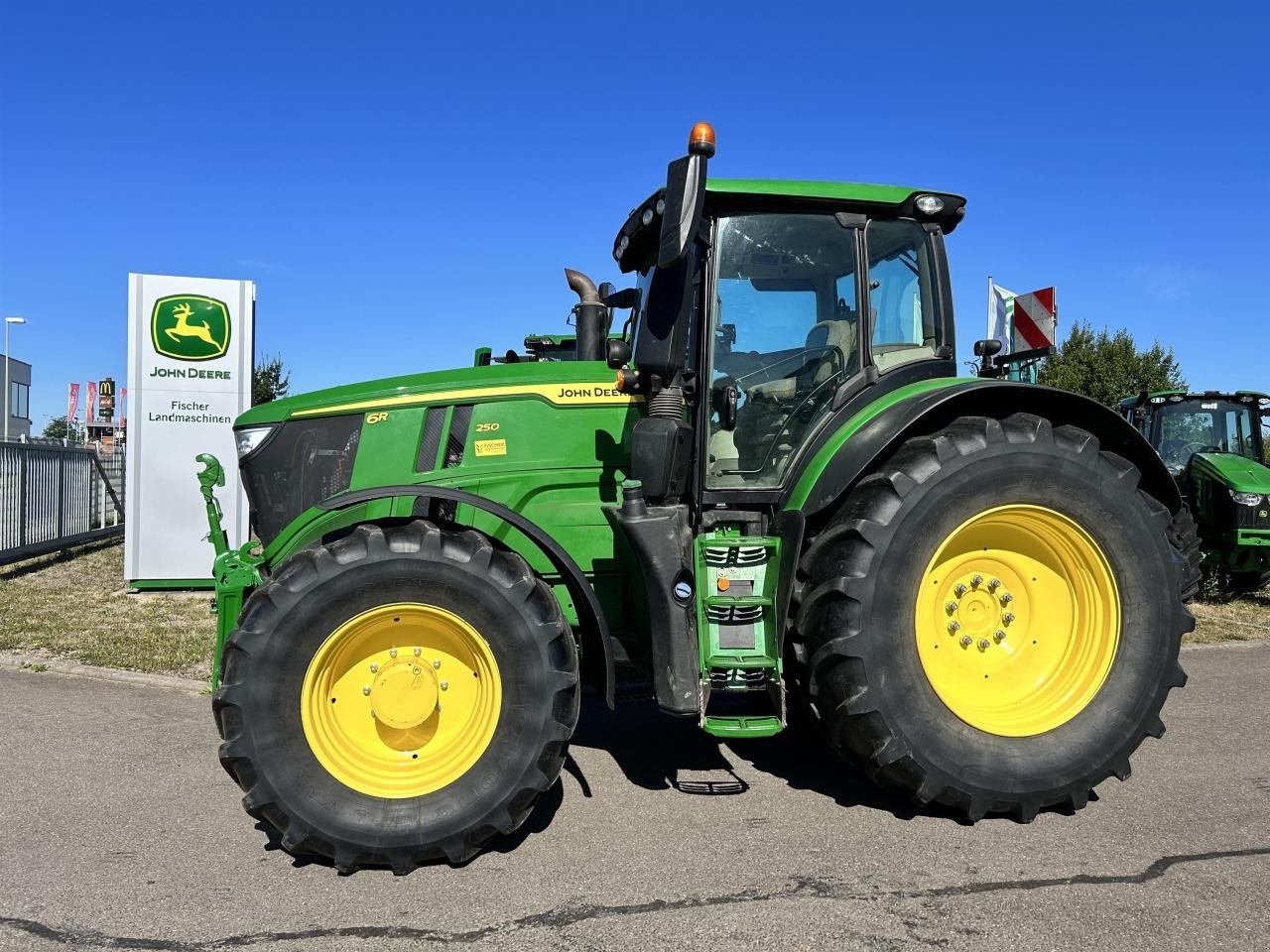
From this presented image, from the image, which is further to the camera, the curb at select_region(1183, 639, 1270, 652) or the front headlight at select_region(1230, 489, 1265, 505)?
the front headlight at select_region(1230, 489, 1265, 505)

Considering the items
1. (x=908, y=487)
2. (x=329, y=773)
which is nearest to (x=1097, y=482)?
(x=908, y=487)

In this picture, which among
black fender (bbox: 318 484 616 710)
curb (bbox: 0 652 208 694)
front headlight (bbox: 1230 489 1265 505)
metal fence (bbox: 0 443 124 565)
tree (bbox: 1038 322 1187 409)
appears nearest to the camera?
black fender (bbox: 318 484 616 710)

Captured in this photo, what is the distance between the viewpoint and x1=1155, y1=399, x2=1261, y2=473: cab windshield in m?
10.5

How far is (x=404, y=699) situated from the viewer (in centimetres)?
342

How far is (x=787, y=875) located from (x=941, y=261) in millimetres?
2688

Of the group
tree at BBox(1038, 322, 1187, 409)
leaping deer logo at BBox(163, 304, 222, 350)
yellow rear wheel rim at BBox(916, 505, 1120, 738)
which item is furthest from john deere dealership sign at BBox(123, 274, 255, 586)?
tree at BBox(1038, 322, 1187, 409)

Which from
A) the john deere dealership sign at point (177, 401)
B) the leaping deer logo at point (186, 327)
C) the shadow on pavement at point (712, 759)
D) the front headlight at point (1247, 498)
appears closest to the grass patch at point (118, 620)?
the john deere dealership sign at point (177, 401)

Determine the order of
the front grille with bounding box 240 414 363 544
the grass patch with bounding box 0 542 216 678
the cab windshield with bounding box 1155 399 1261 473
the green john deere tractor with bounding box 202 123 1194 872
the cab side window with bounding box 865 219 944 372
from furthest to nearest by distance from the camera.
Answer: the cab windshield with bounding box 1155 399 1261 473 → the grass patch with bounding box 0 542 216 678 → the front grille with bounding box 240 414 363 544 → the cab side window with bounding box 865 219 944 372 → the green john deere tractor with bounding box 202 123 1194 872

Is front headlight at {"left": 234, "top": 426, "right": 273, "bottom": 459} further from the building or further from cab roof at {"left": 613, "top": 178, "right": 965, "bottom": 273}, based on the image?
the building

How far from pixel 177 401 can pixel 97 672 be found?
4518 mm

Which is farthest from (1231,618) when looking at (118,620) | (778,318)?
(118,620)

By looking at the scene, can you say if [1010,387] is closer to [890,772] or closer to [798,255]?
[798,255]

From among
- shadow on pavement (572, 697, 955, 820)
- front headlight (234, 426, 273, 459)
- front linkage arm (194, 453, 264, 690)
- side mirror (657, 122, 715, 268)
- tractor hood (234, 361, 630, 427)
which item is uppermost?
side mirror (657, 122, 715, 268)

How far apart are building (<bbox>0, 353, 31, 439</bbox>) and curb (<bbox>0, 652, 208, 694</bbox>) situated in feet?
160
